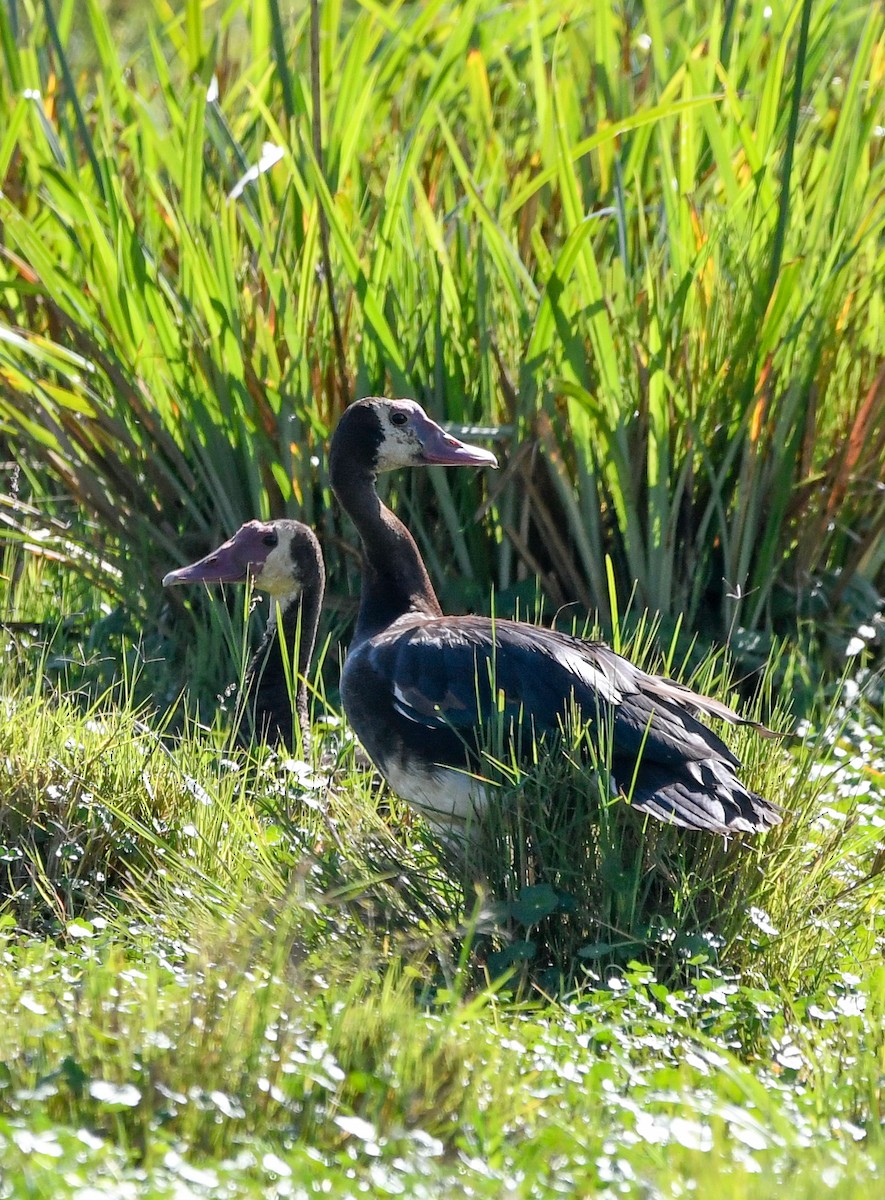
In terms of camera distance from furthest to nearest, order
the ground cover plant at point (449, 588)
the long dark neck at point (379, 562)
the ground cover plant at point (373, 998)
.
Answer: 1. the long dark neck at point (379, 562)
2. the ground cover plant at point (449, 588)
3. the ground cover plant at point (373, 998)

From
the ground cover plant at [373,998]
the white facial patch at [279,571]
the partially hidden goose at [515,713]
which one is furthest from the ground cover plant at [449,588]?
the white facial patch at [279,571]

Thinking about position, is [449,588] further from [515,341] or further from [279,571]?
[515,341]

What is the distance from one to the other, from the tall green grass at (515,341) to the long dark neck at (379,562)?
426 millimetres

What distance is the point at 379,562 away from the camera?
4062mm

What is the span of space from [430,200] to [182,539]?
1451mm

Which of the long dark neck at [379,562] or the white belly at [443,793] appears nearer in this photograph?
the white belly at [443,793]

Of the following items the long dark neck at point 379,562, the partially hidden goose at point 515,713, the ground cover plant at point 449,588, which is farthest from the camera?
the long dark neck at point 379,562

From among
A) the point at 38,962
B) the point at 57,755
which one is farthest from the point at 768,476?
the point at 38,962

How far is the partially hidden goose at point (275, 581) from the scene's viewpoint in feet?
14.2

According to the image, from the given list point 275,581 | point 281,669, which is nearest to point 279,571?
point 275,581

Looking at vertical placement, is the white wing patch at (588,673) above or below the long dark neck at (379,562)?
below

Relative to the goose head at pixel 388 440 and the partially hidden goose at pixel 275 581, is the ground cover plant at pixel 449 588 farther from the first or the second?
the goose head at pixel 388 440

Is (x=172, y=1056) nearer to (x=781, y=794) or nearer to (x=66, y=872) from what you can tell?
(x=66, y=872)

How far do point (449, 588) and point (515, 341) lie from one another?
71 centimetres
